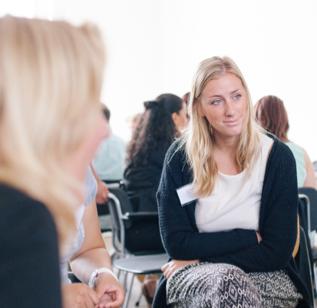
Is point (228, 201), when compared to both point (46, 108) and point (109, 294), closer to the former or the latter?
point (109, 294)

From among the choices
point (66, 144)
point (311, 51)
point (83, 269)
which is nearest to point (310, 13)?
point (311, 51)

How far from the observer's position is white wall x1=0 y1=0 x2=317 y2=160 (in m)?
5.79

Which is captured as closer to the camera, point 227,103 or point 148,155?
point 227,103

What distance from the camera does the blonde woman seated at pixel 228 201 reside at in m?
2.16

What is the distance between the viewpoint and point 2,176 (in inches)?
32.8

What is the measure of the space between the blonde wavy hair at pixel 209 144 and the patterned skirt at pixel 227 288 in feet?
1.04

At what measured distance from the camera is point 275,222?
2.18m

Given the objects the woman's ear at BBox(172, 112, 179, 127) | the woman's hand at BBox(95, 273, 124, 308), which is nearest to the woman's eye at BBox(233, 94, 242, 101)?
the woman's hand at BBox(95, 273, 124, 308)

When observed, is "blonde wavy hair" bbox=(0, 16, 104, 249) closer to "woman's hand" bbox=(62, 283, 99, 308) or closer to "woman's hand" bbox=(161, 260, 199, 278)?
"woman's hand" bbox=(62, 283, 99, 308)

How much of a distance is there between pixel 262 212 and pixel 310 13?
396cm

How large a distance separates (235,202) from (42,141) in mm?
1449

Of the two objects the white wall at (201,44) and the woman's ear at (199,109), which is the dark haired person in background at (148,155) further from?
the white wall at (201,44)

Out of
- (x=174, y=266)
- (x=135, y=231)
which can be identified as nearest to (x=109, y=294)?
(x=174, y=266)

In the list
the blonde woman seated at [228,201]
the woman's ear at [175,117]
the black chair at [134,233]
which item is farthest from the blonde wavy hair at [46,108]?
the woman's ear at [175,117]
